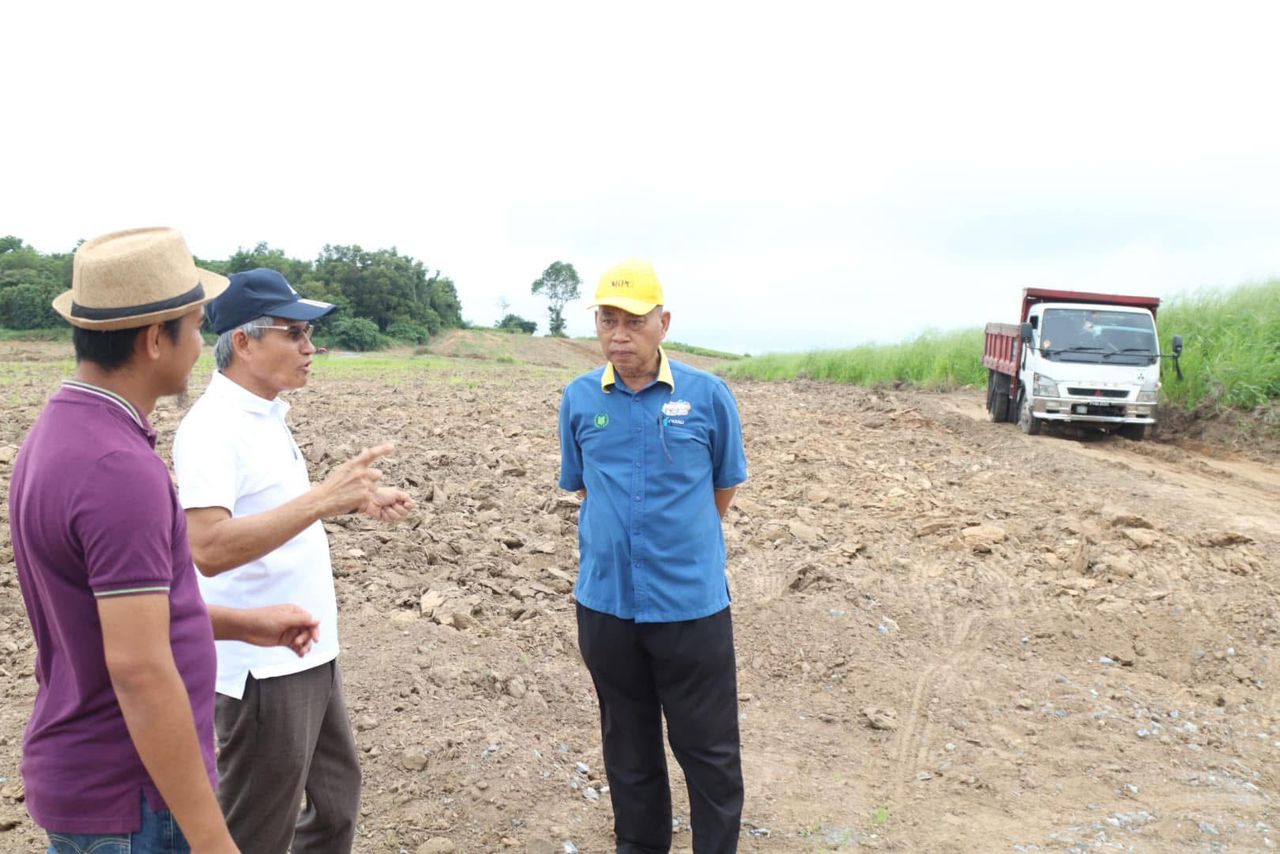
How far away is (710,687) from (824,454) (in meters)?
9.08

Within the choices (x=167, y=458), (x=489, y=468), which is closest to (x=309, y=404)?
(x=167, y=458)

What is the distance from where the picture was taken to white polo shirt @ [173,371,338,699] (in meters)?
2.39

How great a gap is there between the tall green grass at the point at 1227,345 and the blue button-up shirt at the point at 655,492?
14.7 metres

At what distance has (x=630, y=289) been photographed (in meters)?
3.18

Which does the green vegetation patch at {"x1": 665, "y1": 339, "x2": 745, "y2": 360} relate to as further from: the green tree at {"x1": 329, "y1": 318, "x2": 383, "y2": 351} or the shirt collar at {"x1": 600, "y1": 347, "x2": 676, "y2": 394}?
the shirt collar at {"x1": 600, "y1": 347, "x2": 676, "y2": 394}

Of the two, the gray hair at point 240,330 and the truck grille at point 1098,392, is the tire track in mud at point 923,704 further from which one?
the truck grille at point 1098,392

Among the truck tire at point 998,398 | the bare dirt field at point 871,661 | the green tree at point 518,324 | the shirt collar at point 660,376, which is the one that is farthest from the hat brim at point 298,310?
the green tree at point 518,324

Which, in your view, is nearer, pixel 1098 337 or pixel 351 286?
pixel 1098 337

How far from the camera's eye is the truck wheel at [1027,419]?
1479 cm

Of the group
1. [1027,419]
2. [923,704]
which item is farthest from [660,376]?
[1027,419]

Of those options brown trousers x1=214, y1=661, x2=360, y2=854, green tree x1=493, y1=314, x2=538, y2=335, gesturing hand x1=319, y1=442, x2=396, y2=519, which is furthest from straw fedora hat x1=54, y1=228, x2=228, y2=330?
green tree x1=493, y1=314, x2=538, y2=335

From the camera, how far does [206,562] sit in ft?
7.63

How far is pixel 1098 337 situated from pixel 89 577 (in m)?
14.7

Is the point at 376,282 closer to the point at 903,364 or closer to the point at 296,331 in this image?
the point at 903,364
